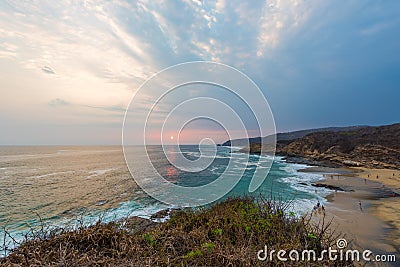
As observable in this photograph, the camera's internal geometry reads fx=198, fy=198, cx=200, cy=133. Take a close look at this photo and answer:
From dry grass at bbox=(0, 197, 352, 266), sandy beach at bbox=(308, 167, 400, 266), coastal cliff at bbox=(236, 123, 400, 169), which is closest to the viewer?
dry grass at bbox=(0, 197, 352, 266)

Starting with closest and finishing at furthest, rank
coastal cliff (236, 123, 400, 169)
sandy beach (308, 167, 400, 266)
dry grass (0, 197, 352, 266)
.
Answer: dry grass (0, 197, 352, 266) → sandy beach (308, 167, 400, 266) → coastal cliff (236, 123, 400, 169)

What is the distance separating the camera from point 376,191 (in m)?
20.8

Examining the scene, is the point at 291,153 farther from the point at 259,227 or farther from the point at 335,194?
the point at 259,227

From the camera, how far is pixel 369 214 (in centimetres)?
1397

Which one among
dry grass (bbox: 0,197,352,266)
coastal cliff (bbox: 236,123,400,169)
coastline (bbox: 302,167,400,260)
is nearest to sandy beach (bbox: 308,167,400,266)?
coastline (bbox: 302,167,400,260)

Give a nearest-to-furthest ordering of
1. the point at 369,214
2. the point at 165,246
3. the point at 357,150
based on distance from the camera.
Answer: the point at 165,246 → the point at 369,214 → the point at 357,150

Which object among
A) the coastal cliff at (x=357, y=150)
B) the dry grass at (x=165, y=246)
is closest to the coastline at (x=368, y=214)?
the dry grass at (x=165, y=246)

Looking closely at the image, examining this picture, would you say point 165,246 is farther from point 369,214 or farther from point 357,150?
point 357,150

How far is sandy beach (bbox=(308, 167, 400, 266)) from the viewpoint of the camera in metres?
9.62

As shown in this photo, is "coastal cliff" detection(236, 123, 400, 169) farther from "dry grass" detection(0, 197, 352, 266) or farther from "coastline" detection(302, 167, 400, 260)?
"dry grass" detection(0, 197, 352, 266)

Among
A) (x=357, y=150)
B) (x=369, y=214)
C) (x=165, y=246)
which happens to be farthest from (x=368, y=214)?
(x=357, y=150)

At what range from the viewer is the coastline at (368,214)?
964 centimetres

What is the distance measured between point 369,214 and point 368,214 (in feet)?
0.21

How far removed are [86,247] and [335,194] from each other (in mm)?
23475
